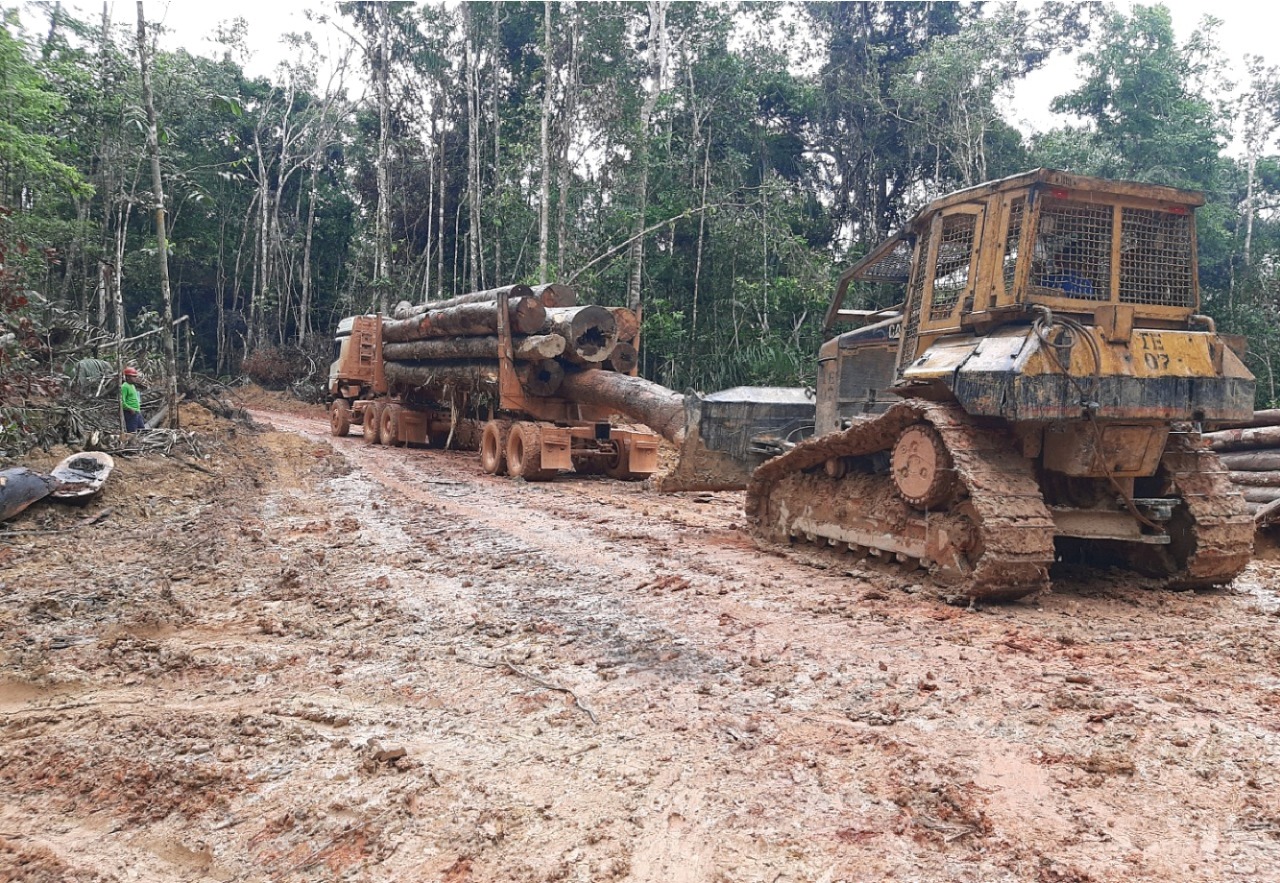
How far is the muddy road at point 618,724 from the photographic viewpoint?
2.54 meters

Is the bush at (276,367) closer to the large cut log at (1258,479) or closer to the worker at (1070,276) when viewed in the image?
the large cut log at (1258,479)

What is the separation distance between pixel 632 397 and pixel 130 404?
24.7 ft

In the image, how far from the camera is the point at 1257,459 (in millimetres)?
9531

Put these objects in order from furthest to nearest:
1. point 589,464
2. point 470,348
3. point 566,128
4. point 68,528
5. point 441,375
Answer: point 566,128
point 441,375
point 470,348
point 589,464
point 68,528

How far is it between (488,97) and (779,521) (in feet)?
88.8

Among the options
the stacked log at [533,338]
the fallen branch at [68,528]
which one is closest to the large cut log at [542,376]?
the stacked log at [533,338]

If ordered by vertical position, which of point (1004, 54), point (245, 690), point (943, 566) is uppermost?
point (1004, 54)

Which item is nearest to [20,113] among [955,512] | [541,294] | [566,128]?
[541,294]

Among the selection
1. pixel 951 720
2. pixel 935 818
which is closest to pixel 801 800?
pixel 935 818

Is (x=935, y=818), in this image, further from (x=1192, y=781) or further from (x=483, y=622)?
(x=483, y=622)

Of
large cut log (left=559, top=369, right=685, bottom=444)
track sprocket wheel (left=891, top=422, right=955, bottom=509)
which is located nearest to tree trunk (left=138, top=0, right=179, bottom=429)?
large cut log (left=559, top=369, right=685, bottom=444)

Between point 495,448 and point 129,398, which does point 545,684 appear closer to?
point 495,448

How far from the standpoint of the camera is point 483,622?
4.96m

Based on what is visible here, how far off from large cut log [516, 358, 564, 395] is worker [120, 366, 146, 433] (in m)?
5.69
